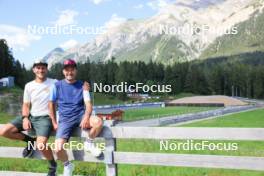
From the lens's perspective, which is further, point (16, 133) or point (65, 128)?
point (16, 133)

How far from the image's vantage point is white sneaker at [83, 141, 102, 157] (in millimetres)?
8047

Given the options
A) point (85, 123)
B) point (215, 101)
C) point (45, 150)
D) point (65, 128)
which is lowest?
point (215, 101)

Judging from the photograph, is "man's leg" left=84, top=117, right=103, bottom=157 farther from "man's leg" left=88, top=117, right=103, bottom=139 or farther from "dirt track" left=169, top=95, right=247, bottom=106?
"dirt track" left=169, top=95, right=247, bottom=106

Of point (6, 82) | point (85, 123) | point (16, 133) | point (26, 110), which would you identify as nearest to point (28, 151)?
point (16, 133)

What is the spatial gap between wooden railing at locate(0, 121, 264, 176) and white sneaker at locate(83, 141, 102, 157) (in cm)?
15

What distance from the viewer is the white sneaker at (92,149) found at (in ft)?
26.4

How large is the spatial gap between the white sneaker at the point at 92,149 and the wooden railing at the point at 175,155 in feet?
0.48

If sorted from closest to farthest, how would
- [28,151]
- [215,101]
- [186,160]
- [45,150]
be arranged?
[186,160] → [45,150] → [28,151] → [215,101]

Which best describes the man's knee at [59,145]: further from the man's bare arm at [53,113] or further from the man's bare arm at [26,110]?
the man's bare arm at [26,110]

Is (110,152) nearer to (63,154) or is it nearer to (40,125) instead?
(63,154)

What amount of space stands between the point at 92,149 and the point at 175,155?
154 centimetres

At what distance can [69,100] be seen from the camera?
26.4 feet

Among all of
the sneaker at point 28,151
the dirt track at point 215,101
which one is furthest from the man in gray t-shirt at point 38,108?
the dirt track at point 215,101

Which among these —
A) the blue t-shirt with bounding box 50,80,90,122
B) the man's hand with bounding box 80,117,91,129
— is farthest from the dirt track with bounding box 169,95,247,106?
the man's hand with bounding box 80,117,91,129
